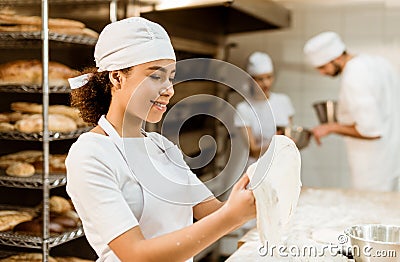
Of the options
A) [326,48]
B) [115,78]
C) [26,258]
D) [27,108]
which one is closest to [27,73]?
[27,108]

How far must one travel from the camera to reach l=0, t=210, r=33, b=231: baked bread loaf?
219cm

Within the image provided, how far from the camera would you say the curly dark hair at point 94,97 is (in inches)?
50.4

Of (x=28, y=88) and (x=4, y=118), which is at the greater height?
(x=28, y=88)

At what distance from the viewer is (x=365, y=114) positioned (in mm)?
2965

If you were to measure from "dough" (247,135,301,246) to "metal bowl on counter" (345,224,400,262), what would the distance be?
202 millimetres

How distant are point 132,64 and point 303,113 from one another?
3102 mm

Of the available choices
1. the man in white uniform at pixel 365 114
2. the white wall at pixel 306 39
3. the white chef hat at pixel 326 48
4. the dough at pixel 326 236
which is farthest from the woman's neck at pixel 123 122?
the white wall at pixel 306 39

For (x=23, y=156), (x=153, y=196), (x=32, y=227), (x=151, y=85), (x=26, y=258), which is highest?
(x=151, y=85)

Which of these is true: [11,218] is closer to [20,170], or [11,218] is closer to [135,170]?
[20,170]

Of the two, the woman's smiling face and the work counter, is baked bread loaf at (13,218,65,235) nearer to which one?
the work counter

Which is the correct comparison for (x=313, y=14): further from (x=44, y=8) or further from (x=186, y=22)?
(x=44, y=8)

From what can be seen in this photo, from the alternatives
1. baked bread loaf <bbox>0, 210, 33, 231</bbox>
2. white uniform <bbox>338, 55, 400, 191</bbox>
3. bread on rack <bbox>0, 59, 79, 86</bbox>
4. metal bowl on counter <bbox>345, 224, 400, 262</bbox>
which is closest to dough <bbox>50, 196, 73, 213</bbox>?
baked bread loaf <bbox>0, 210, 33, 231</bbox>

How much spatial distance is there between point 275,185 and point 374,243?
0.29 metres

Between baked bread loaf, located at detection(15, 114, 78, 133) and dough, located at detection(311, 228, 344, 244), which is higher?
baked bread loaf, located at detection(15, 114, 78, 133)
